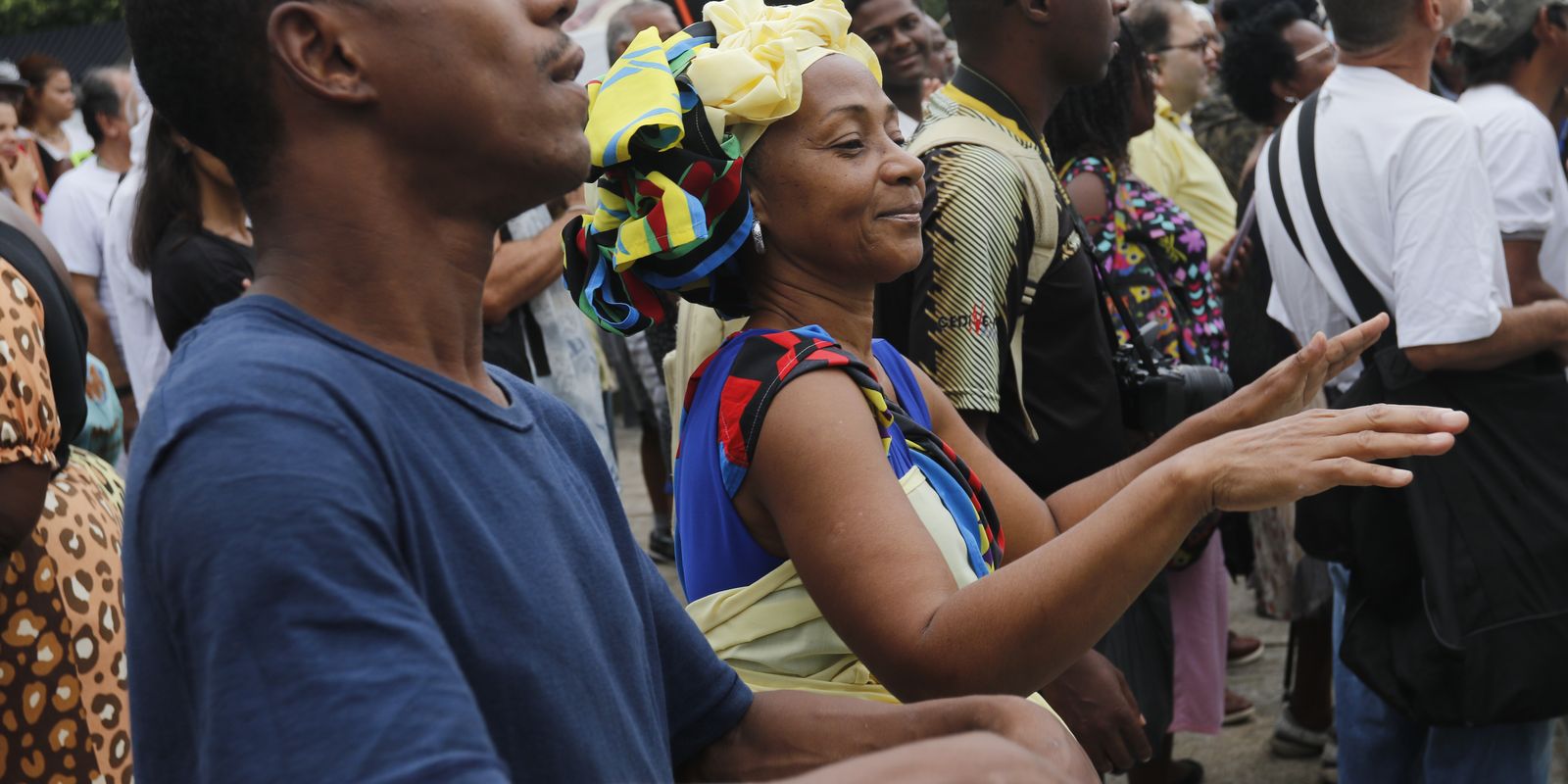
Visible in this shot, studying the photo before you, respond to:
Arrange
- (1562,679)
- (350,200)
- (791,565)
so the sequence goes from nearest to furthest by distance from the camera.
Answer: (350,200) → (791,565) → (1562,679)

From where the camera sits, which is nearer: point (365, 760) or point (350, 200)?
point (365, 760)

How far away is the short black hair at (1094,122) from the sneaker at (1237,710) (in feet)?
7.01

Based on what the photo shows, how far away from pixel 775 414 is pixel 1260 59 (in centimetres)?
429

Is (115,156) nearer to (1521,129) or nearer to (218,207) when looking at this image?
(218,207)

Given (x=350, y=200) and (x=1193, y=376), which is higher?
(x=350, y=200)

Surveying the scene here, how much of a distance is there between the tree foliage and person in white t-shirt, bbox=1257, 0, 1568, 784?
32212 millimetres

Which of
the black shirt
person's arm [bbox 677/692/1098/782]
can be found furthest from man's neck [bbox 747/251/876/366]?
the black shirt

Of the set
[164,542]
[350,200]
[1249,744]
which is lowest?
[1249,744]

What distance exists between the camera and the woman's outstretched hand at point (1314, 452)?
178 cm

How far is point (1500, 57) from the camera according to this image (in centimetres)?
427

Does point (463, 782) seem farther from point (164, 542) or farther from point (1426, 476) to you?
point (1426, 476)

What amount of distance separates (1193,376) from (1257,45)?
2.83 metres

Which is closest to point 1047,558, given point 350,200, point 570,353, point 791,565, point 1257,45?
point 791,565

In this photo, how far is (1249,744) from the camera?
5.25m
